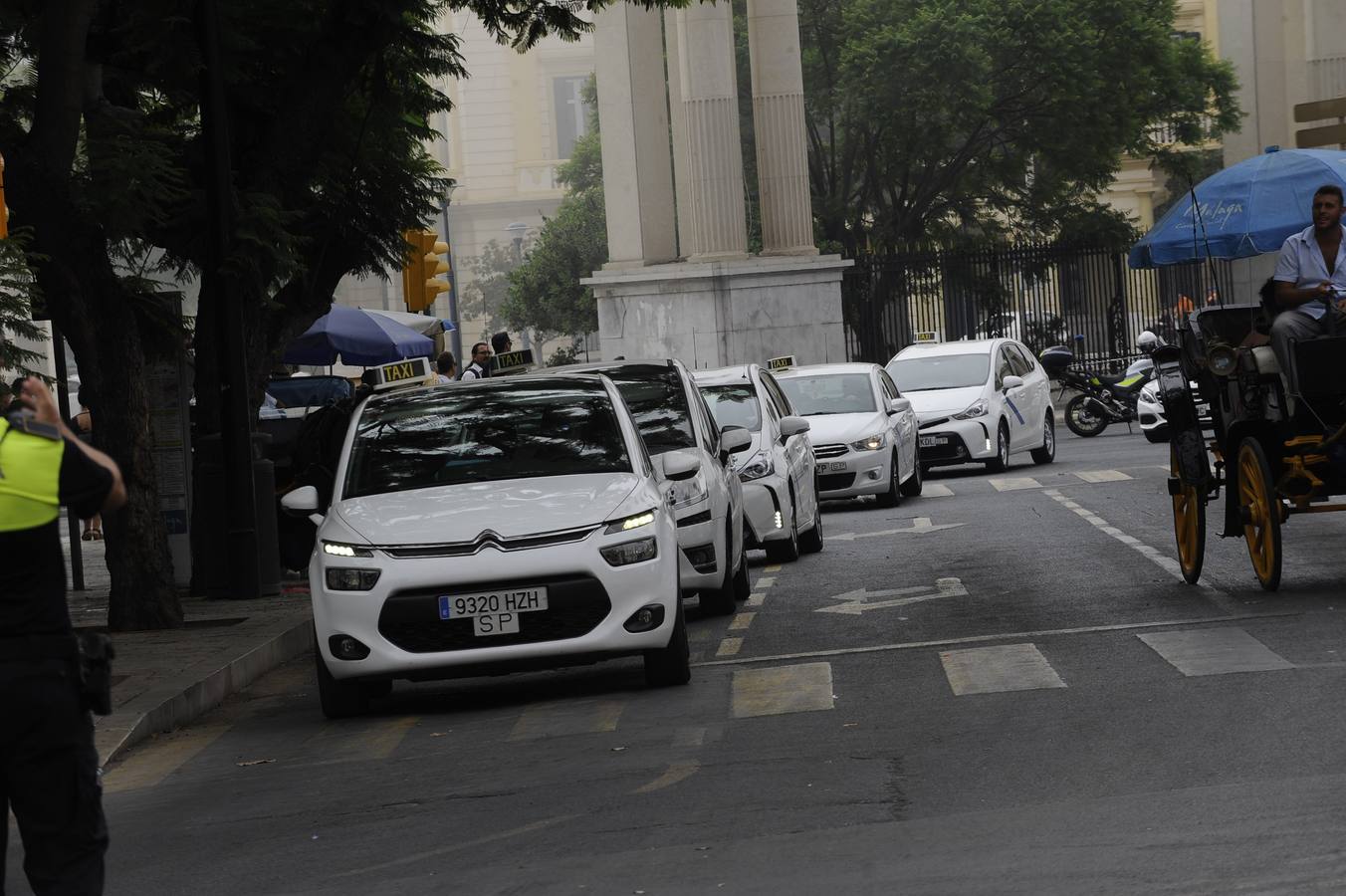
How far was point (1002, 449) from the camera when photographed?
94.7 ft

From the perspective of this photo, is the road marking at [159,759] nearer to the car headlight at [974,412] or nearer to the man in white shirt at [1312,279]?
the man in white shirt at [1312,279]

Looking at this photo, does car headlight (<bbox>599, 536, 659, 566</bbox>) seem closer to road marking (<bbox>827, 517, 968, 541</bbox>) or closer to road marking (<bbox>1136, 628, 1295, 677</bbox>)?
road marking (<bbox>1136, 628, 1295, 677</bbox>)

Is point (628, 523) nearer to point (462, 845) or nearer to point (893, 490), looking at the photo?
point (462, 845)

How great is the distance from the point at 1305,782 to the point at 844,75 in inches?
1678

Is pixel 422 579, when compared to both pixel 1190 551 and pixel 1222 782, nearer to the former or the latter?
pixel 1222 782

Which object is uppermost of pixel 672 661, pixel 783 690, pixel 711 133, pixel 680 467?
pixel 711 133

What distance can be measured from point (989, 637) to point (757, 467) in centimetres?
553

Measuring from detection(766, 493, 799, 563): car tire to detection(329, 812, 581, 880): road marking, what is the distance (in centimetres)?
1051

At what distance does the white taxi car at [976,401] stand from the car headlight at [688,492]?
1469 cm

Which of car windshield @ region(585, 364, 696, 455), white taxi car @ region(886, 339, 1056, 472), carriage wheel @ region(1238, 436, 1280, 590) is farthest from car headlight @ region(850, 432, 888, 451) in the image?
carriage wheel @ region(1238, 436, 1280, 590)

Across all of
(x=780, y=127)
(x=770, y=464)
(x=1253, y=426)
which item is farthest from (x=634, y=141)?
(x=1253, y=426)

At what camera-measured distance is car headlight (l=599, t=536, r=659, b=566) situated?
10.9m

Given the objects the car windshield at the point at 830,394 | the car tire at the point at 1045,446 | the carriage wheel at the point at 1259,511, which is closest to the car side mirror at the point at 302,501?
the carriage wheel at the point at 1259,511

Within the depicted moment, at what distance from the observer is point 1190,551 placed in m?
13.9
